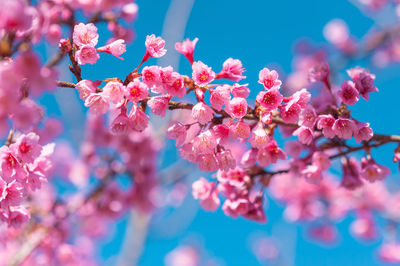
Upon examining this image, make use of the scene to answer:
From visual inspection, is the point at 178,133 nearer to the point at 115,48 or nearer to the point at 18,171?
the point at 115,48

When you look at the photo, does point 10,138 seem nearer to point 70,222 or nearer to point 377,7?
point 70,222

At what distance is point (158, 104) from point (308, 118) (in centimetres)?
73

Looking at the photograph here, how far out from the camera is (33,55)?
1320mm

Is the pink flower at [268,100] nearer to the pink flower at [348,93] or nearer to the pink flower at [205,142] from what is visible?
the pink flower at [205,142]

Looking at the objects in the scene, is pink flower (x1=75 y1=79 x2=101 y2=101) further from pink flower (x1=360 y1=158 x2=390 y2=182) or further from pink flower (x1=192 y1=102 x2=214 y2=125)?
pink flower (x1=360 y1=158 x2=390 y2=182)

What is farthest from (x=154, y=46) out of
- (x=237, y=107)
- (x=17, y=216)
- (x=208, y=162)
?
(x=17, y=216)

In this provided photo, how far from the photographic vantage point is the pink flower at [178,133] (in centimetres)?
192

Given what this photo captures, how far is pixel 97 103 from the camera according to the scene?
1.71 meters

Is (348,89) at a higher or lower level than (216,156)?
higher

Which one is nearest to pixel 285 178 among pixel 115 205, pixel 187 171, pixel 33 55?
pixel 187 171

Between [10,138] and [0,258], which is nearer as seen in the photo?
[10,138]

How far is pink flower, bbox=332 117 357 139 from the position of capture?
186 cm

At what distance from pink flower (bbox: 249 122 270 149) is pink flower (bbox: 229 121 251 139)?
0.18 feet

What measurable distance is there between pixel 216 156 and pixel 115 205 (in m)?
2.79
